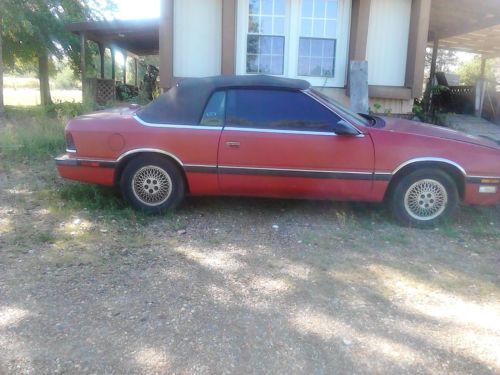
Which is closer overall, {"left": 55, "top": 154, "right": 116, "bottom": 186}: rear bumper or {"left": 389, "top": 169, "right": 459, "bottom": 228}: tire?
{"left": 389, "top": 169, "right": 459, "bottom": 228}: tire

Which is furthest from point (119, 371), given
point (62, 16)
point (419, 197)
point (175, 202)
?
point (62, 16)

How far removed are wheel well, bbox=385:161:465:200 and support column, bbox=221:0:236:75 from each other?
5.01 m

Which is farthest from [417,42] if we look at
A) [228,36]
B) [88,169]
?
[88,169]

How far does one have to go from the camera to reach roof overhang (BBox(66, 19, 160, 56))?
12609 mm

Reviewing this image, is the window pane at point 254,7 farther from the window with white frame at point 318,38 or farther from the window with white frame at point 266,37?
the window with white frame at point 318,38

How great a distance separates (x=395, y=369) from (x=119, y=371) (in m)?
1.58

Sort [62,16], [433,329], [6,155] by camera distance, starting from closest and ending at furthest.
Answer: [433,329], [6,155], [62,16]

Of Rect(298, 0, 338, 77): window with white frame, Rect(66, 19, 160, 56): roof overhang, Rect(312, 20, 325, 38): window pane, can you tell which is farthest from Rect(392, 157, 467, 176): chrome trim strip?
Rect(66, 19, 160, 56): roof overhang

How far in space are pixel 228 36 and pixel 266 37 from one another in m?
0.83

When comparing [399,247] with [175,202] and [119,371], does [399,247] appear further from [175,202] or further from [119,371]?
[119,371]

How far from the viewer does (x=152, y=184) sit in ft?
18.1

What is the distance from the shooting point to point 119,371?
2.77 m

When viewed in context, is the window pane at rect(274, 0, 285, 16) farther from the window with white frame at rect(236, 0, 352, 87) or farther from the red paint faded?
the red paint faded

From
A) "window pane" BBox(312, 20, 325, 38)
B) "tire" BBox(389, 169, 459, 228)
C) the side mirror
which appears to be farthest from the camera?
"window pane" BBox(312, 20, 325, 38)
